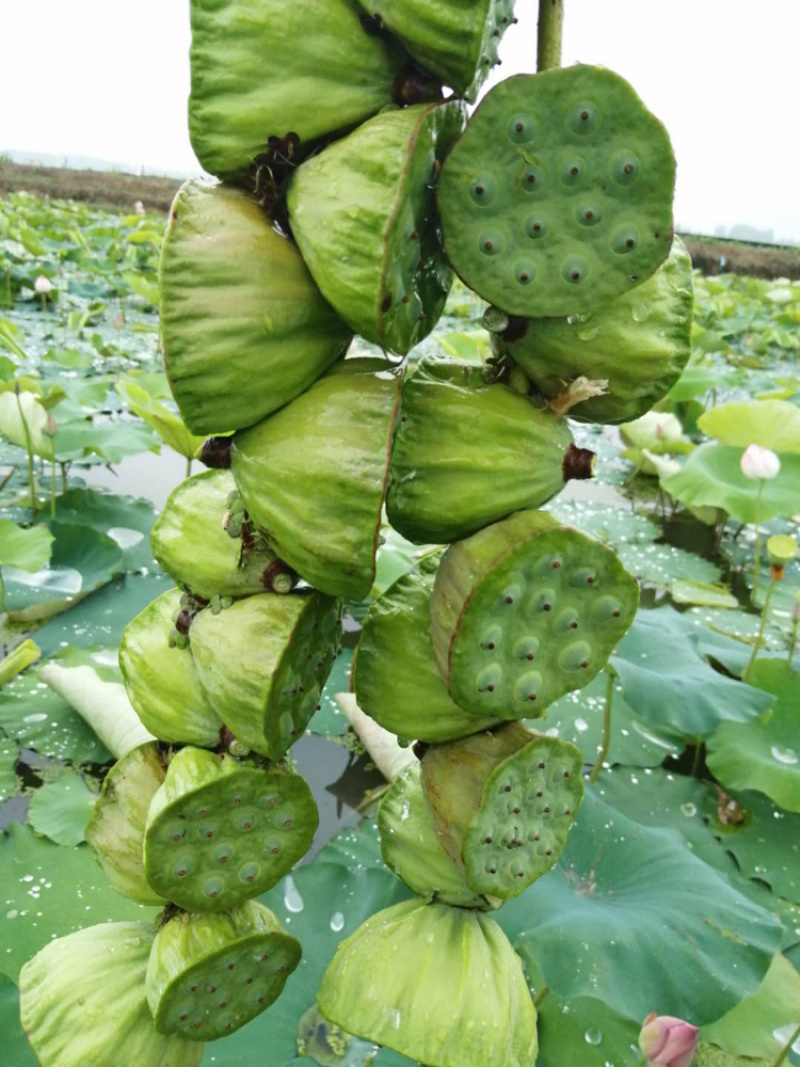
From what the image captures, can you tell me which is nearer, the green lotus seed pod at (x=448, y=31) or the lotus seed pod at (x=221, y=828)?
the green lotus seed pod at (x=448, y=31)

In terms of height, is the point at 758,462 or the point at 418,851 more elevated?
the point at 418,851

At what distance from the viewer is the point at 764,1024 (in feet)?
3.61

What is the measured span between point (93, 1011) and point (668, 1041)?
501mm

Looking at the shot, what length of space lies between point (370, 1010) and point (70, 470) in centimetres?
254

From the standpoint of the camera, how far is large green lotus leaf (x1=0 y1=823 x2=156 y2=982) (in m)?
1.13

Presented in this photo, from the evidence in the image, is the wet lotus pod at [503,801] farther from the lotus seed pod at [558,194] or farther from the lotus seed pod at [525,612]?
the lotus seed pod at [558,194]

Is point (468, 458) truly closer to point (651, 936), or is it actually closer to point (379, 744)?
point (651, 936)

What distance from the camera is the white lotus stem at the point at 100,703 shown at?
138 centimetres

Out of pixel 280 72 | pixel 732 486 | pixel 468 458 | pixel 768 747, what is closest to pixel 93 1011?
pixel 468 458

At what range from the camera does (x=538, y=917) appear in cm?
99

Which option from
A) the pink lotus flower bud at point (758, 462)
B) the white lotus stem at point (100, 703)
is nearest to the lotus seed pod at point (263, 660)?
the white lotus stem at point (100, 703)

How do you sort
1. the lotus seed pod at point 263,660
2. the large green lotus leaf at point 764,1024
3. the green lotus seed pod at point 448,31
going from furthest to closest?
1. the large green lotus leaf at point 764,1024
2. the lotus seed pod at point 263,660
3. the green lotus seed pod at point 448,31

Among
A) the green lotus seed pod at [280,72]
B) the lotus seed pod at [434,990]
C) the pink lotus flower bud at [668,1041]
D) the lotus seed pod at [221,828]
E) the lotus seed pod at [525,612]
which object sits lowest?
the pink lotus flower bud at [668,1041]

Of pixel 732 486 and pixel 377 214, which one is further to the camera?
pixel 732 486
